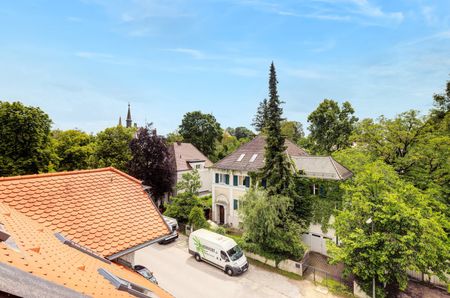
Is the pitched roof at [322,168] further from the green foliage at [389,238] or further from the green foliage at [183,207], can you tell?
the green foliage at [183,207]

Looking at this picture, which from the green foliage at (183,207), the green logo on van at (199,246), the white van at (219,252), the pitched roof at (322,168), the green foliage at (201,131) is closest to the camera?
the white van at (219,252)


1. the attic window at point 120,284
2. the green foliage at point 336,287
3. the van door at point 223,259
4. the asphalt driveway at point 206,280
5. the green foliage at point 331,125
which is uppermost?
the green foliage at point 331,125

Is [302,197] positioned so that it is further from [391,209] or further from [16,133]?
[16,133]

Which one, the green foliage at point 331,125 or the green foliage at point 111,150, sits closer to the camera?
the green foliage at point 111,150

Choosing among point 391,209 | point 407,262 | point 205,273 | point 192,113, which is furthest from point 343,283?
point 192,113

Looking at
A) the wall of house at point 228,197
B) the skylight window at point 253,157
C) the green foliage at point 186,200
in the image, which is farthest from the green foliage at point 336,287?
the green foliage at point 186,200

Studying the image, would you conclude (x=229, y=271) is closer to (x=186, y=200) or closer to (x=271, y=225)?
(x=271, y=225)

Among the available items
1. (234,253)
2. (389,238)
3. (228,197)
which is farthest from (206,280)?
(389,238)
